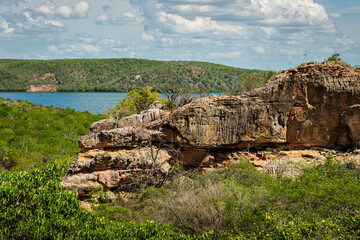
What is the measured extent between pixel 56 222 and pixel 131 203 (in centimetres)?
680

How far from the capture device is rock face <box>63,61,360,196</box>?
51.0 feet

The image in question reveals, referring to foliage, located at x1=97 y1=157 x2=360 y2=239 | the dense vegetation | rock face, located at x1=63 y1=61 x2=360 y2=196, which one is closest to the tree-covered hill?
the dense vegetation

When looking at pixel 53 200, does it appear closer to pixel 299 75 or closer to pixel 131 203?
pixel 131 203

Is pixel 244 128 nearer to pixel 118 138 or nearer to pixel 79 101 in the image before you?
pixel 118 138

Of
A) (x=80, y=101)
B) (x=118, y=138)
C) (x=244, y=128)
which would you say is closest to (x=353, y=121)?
(x=244, y=128)

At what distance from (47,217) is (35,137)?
2576 centimetres

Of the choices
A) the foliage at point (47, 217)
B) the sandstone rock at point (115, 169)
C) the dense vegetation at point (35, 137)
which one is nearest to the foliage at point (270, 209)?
the sandstone rock at point (115, 169)

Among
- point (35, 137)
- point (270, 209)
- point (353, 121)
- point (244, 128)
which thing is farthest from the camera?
point (35, 137)

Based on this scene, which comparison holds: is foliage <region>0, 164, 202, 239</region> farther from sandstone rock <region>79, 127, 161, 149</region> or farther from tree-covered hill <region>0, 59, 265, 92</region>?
tree-covered hill <region>0, 59, 265, 92</region>

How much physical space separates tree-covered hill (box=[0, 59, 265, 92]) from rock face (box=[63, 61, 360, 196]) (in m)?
83.5

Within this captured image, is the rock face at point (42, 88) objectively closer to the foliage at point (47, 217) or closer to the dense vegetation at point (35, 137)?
the dense vegetation at point (35, 137)

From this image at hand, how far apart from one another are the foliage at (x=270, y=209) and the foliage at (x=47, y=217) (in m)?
2.14

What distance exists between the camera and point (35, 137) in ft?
108

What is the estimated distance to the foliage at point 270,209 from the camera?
365 inches
